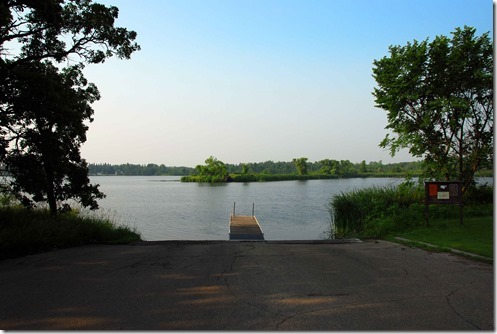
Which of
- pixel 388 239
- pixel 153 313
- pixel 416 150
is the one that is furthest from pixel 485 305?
pixel 416 150

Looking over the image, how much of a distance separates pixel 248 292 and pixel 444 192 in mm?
9399

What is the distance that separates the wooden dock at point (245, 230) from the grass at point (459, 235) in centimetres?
760

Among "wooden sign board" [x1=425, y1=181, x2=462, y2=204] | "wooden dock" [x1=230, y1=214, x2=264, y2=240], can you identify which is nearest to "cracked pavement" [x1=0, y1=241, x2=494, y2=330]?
"wooden sign board" [x1=425, y1=181, x2=462, y2=204]

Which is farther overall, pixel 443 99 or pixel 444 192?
pixel 443 99

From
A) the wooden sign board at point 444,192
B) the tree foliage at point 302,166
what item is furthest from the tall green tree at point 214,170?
the wooden sign board at point 444,192

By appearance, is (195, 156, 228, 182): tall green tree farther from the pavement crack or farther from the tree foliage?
the pavement crack

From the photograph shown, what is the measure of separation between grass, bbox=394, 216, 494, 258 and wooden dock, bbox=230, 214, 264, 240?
7.60 m

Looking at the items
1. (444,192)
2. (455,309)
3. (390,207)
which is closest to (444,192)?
(444,192)

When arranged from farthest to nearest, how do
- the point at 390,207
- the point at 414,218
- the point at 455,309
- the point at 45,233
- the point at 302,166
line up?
1. the point at 302,166
2. the point at 390,207
3. the point at 414,218
4. the point at 45,233
5. the point at 455,309

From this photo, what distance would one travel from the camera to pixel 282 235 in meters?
19.8

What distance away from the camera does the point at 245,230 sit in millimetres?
19312

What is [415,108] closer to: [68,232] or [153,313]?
[68,232]

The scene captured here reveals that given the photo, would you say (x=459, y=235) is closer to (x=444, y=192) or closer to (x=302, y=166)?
(x=444, y=192)

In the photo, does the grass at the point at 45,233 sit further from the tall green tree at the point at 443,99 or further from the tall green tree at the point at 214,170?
the tall green tree at the point at 214,170
